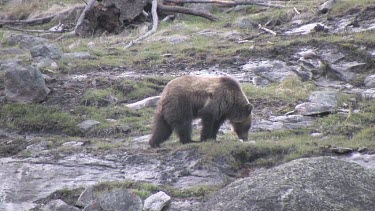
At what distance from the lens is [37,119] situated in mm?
12742


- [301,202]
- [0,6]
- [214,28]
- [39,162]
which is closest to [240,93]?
[39,162]

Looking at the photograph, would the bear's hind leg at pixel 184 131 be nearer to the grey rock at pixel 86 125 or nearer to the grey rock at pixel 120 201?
the grey rock at pixel 86 125

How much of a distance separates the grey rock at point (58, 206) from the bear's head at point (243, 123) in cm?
326

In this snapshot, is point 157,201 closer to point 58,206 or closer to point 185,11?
point 58,206

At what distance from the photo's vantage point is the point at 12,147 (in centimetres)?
1125

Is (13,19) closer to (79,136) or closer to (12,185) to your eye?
(79,136)

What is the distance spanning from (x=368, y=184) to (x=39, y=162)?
14.1 ft

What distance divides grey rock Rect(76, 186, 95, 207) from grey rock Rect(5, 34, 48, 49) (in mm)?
10305

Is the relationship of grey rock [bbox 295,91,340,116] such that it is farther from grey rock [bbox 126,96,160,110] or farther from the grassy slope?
grey rock [bbox 126,96,160,110]

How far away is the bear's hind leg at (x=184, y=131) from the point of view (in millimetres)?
10523

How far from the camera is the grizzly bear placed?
10.4 meters

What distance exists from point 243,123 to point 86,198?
3.21 meters

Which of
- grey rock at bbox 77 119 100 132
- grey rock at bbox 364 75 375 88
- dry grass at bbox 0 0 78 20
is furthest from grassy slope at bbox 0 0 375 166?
dry grass at bbox 0 0 78 20

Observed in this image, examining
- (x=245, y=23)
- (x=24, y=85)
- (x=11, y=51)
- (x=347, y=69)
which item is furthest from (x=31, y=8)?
(x=347, y=69)
